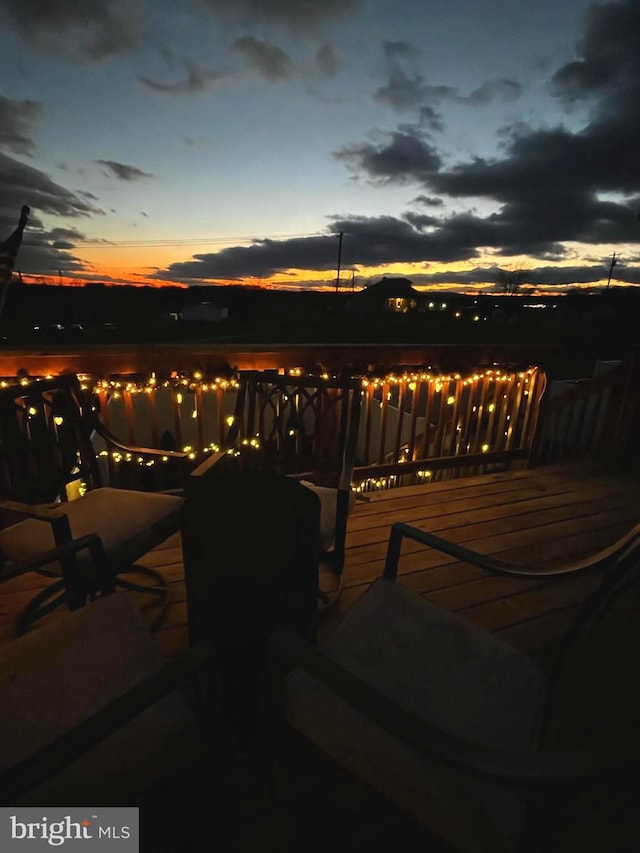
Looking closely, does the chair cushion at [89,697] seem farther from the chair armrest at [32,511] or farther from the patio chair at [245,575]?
the chair armrest at [32,511]

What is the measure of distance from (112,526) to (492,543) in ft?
8.31

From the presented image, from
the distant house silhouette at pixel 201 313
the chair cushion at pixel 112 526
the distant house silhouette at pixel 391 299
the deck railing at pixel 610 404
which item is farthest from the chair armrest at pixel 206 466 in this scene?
the distant house silhouette at pixel 391 299

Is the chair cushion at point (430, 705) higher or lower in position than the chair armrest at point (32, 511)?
lower

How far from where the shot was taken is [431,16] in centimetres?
453

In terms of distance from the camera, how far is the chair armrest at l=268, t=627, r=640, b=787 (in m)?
0.66

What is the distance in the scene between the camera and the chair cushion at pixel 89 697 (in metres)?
0.91

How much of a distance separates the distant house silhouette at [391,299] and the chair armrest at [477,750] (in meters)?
46.3

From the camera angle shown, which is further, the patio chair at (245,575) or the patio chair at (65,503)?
the patio chair at (65,503)

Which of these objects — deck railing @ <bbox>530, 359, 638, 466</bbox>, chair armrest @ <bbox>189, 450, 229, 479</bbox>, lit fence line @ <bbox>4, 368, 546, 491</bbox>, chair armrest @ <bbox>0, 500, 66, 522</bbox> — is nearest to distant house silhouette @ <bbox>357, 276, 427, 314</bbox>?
deck railing @ <bbox>530, 359, 638, 466</bbox>

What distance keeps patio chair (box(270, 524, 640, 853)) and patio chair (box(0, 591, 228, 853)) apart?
0.80 feet

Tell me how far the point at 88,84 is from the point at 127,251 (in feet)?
153

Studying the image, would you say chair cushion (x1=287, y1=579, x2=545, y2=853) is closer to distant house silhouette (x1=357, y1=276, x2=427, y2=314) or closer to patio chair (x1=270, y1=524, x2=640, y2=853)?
patio chair (x1=270, y1=524, x2=640, y2=853)

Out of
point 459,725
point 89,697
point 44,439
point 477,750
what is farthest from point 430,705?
point 44,439

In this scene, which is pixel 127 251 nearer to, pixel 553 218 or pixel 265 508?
pixel 553 218
